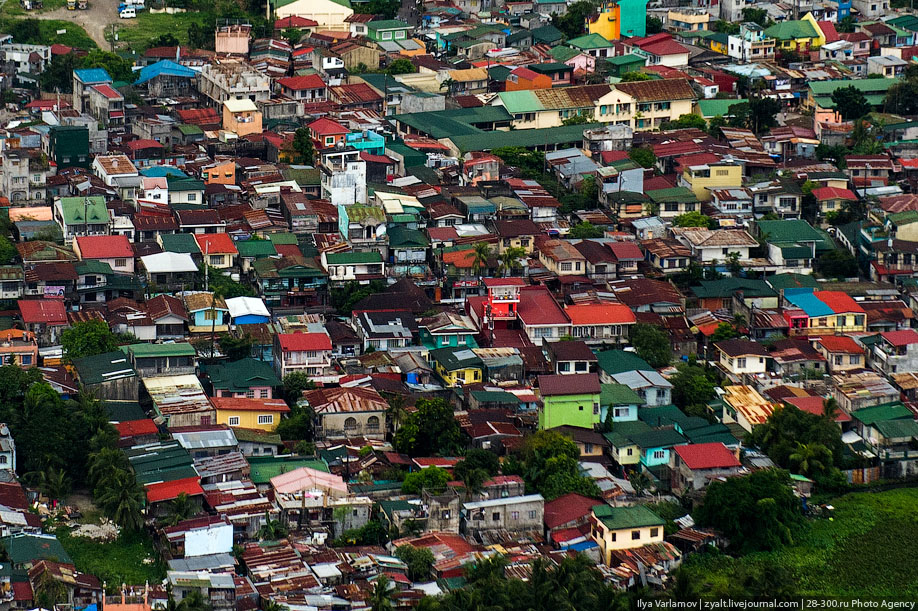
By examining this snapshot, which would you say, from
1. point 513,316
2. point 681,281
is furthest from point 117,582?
point 681,281

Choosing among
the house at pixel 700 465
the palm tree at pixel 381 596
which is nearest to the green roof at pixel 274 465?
the palm tree at pixel 381 596

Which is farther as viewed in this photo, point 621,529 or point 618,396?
point 618,396

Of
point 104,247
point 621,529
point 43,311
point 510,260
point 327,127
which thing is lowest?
point 621,529

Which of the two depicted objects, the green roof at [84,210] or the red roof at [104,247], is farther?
the green roof at [84,210]

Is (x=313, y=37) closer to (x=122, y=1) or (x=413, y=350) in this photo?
(x=122, y=1)

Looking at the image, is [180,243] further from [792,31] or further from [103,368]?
[792,31]

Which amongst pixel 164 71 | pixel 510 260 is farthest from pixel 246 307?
pixel 164 71

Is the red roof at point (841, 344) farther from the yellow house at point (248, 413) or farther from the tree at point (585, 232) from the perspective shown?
the yellow house at point (248, 413)
